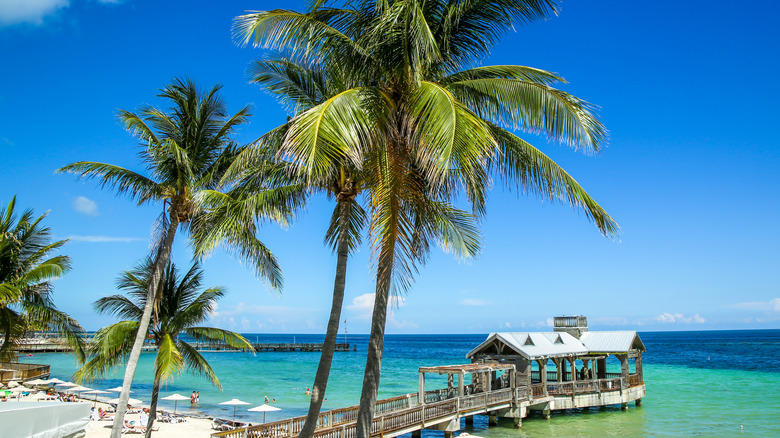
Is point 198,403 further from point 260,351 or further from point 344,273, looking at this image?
point 260,351

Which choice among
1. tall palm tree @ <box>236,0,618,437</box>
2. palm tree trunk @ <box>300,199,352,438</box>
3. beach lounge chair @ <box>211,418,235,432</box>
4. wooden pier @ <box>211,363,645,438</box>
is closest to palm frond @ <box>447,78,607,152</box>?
tall palm tree @ <box>236,0,618,437</box>

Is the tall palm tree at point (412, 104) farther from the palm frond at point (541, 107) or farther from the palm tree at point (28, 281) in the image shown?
the palm tree at point (28, 281)

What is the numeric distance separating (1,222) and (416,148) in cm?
1175

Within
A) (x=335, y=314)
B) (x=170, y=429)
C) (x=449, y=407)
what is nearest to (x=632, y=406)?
(x=449, y=407)

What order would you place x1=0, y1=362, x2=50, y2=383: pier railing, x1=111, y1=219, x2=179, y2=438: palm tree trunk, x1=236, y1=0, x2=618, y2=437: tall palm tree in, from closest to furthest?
x1=236, y1=0, x2=618, y2=437: tall palm tree → x1=111, y1=219, x2=179, y2=438: palm tree trunk → x1=0, y1=362, x2=50, y2=383: pier railing

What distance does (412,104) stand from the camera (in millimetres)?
6824

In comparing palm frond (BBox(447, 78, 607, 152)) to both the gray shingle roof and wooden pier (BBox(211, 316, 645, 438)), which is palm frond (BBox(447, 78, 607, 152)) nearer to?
wooden pier (BBox(211, 316, 645, 438))

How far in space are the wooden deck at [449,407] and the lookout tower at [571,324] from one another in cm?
374

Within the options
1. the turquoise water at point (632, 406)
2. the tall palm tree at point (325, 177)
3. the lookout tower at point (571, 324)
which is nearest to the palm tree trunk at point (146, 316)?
the tall palm tree at point (325, 177)

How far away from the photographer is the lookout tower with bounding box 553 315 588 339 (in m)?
31.8

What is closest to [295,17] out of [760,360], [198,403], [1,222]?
[1,222]

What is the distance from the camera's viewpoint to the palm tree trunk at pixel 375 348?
6.94m

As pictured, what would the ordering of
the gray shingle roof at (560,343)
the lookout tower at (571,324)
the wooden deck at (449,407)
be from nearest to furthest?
the wooden deck at (449,407) → the gray shingle roof at (560,343) → the lookout tower at (571,324)

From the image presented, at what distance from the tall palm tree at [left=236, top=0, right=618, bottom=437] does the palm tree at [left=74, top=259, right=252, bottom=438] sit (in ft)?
28.3
